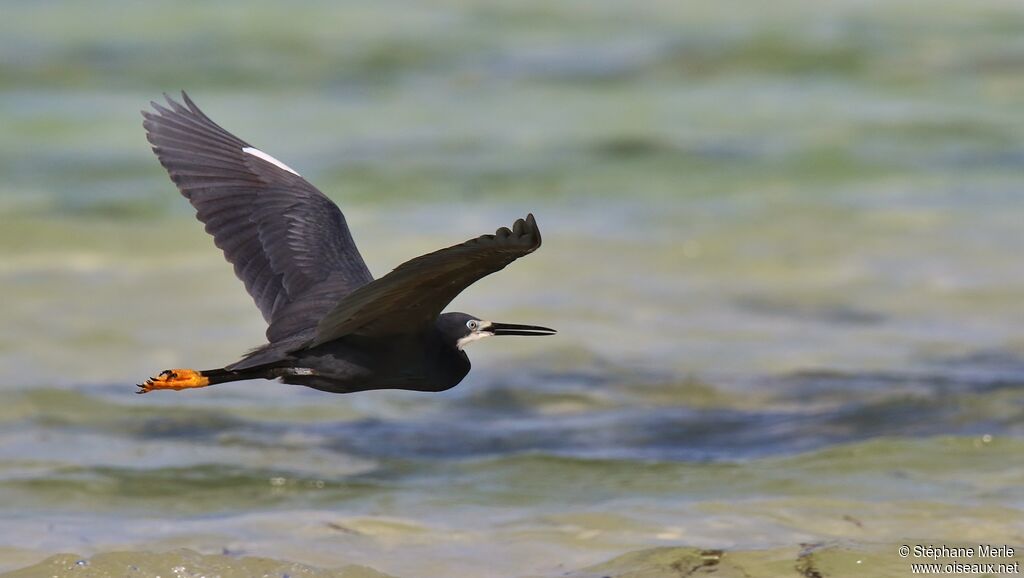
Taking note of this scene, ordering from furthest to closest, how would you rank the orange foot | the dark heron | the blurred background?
the blurred background
the orange foot
the dark heron

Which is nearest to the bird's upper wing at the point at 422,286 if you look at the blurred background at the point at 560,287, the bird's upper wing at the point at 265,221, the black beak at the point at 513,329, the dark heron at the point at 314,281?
the dark heron at the point at 314,281

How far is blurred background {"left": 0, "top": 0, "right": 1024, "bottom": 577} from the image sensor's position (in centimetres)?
672

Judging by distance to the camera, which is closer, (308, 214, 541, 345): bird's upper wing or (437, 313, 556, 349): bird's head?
(308, 214, 541, 345): bird's upper wing

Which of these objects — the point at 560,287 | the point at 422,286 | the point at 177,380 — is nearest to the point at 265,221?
the point at 177,380

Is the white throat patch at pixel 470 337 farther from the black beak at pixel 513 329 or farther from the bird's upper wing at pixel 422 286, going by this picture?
the bird's upper wing at pixel 422 286

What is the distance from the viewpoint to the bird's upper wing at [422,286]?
436cm

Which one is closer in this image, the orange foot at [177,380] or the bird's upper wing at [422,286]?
the bird's upper wing at [422,286]

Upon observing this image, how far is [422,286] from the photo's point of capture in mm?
5055

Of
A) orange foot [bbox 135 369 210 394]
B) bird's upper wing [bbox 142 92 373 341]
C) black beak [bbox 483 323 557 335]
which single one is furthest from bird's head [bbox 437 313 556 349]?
orange foot [bbox 135 369 210 394]

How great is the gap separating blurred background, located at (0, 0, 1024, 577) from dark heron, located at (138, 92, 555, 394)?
0.88 meters

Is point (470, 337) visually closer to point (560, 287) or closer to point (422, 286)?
point (422, 286)

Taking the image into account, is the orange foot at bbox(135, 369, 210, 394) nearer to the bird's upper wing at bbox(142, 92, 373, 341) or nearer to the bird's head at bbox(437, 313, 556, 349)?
the bird's upper wing at bbox(142, 92, 373, 341)

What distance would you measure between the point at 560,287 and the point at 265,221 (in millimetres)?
5195

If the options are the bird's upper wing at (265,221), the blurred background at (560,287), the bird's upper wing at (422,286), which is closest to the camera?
the bird's upper wing at (422,286)
